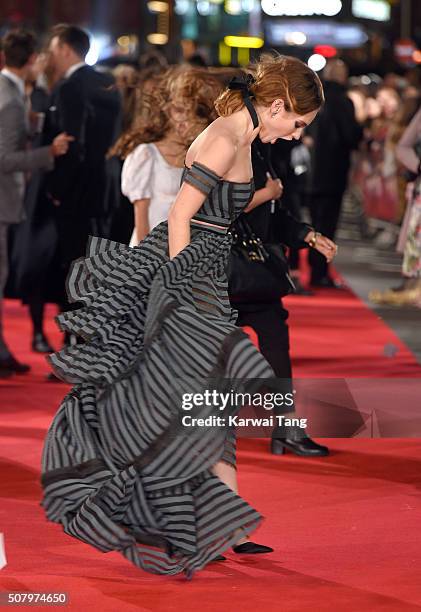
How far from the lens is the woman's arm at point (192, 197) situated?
527 cm

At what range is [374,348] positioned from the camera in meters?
11.1

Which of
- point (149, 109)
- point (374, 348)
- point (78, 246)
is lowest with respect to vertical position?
point (374, 348)

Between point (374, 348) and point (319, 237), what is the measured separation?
4503 millimetres

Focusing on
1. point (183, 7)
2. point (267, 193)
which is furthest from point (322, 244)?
point (183, 7)

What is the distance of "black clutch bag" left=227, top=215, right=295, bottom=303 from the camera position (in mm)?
6816

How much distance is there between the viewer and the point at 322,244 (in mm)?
6574

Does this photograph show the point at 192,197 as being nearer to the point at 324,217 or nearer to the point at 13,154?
the point at 13,154

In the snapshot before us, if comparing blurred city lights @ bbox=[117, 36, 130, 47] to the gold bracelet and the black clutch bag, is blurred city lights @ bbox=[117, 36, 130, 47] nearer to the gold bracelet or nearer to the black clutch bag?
the black clutch bag

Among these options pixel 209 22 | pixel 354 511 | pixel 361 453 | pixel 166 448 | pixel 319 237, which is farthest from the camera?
pixel 209 22

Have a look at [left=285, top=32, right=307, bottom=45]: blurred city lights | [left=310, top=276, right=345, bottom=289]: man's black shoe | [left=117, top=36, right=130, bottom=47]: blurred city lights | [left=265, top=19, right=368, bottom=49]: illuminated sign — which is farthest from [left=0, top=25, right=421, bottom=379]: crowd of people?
[left=117, top=36, right=130, bottom=47]: blurred city lights

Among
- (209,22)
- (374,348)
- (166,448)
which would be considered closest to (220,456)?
(166,448)

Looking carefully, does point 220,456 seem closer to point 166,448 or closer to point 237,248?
point 166,448

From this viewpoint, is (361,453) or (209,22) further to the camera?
(209,22)

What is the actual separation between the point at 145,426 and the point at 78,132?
15.2ft
